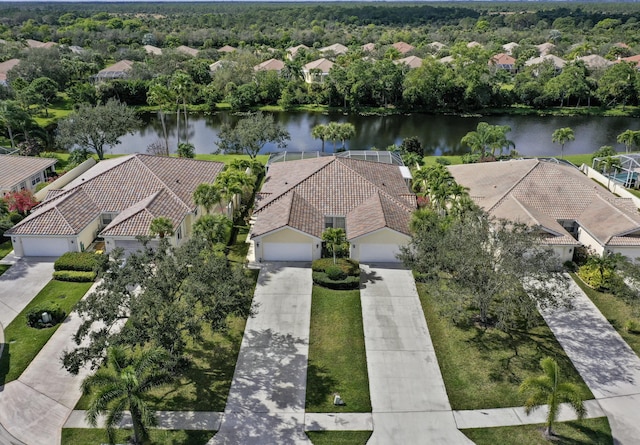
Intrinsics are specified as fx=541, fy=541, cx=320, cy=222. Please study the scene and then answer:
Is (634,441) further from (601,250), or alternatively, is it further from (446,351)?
(601,250)

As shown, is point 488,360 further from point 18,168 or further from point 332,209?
point 18,168

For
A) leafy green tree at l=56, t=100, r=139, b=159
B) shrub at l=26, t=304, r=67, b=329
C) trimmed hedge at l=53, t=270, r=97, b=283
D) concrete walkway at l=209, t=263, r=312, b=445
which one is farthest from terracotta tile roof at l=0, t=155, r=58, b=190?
concrete walkway at l=209, t=263, r=312, b=445

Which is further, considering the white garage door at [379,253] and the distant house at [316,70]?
the distant house at [316,70]

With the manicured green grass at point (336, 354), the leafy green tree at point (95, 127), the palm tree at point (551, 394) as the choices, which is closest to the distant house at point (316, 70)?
the leafy green tree at point (95, 127)

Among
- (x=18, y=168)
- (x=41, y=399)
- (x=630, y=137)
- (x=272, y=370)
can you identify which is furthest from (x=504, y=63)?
(x=41, y=399)

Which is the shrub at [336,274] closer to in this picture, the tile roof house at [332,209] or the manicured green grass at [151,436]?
the tile roof house at [332,209]
